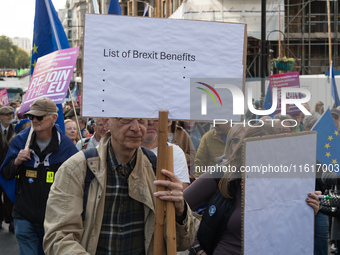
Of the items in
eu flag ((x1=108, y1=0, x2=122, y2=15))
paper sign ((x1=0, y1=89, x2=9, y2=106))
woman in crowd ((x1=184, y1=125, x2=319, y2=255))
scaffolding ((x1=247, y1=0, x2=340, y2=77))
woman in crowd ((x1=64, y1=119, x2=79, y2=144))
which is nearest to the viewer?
woman in crowd ((x1=184, y1=125, x2=319, y2=255))

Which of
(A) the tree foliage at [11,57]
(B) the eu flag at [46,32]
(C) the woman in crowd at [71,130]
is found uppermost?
(A) the tree foliage at [11,57]

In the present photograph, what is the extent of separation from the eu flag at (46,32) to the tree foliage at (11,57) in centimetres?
12181

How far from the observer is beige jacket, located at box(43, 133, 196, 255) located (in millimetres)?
2828

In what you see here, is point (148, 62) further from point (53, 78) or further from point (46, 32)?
point (46, 32)

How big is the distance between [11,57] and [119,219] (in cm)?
13248

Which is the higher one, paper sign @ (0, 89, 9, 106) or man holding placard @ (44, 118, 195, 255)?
paper sign @ (0, 89, 9, 106)

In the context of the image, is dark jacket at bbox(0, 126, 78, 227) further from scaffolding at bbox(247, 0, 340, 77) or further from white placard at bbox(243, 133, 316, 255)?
scaffolding at bbox(247, 0, 340, 77)

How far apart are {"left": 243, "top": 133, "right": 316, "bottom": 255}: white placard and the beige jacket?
0.39 m

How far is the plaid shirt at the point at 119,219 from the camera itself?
116 inches

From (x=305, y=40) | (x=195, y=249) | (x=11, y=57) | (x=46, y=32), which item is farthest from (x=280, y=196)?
(x=11, y=57)

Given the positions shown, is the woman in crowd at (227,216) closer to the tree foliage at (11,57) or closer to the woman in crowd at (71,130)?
the woman in crowd at (71,130)

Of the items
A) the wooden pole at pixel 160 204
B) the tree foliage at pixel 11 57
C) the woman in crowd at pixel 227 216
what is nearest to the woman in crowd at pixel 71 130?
the woman in crowd at pixel 227 216

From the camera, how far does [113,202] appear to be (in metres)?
2.97

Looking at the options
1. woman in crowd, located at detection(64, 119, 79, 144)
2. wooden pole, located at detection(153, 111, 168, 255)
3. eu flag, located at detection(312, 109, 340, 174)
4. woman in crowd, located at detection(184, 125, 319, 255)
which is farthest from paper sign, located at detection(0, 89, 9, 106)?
wooden pole, located at detection(153, 111, 168, 255)
